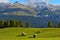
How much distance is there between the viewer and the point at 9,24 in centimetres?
13338

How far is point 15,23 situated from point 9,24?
4177 millimetres

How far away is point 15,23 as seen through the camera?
135 m

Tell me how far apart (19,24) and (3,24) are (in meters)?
10.8

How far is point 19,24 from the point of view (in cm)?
13412

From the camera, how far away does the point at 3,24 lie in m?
130

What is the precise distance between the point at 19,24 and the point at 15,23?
2.88m

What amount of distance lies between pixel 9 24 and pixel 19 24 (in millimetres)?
6594

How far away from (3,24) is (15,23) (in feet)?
28.3

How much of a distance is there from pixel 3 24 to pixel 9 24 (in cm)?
459
